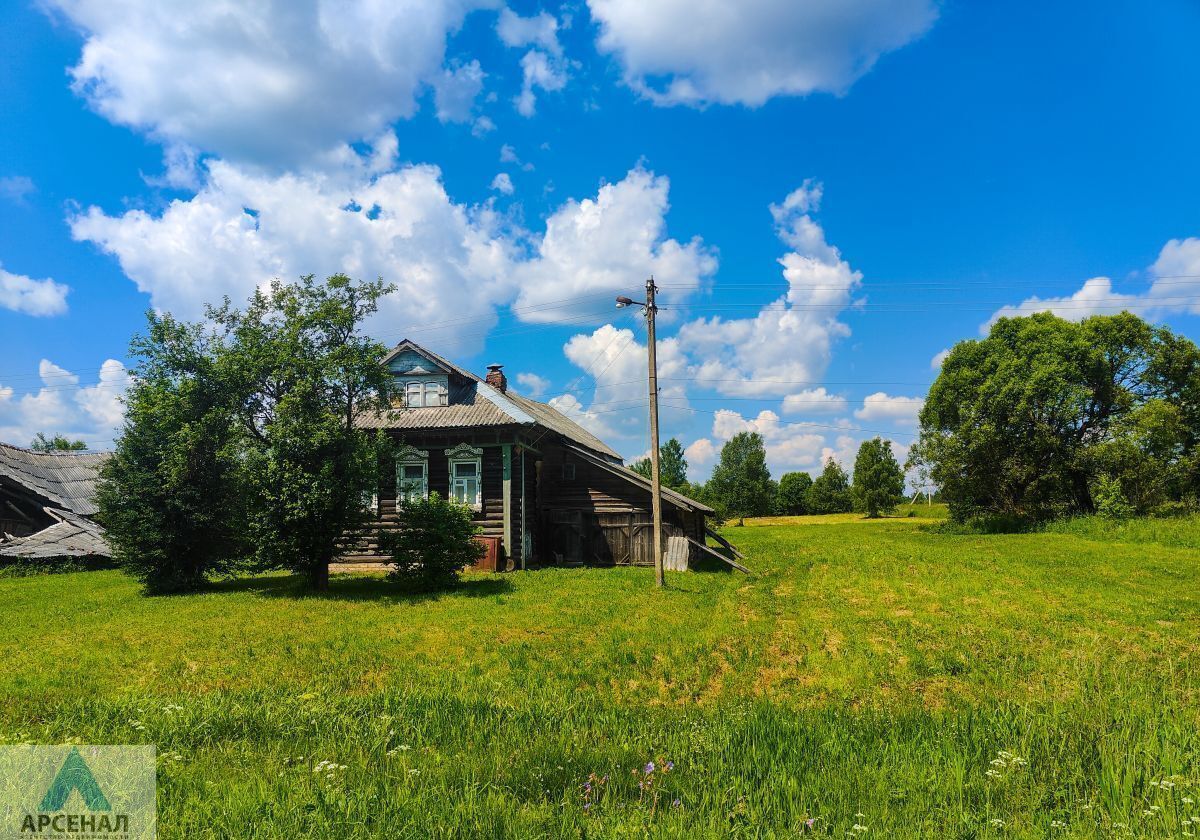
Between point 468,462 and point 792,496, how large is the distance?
7516cm

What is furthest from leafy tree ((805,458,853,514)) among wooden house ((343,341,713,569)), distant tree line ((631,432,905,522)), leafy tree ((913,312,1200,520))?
wooden house ((343,341,713,569))

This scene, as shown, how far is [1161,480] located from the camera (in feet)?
109

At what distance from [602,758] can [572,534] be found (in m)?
19.5

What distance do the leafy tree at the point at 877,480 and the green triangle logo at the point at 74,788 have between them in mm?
75214

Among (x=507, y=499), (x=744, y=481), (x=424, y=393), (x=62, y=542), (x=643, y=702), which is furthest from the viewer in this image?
(x=744, y=481)

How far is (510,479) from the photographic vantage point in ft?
73.3

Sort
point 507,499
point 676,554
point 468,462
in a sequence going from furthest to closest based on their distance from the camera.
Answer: point 468,462
point 676,554
point 507,499

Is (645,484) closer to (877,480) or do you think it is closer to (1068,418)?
(1068,418)

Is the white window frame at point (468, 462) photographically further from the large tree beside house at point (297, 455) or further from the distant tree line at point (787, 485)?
the distant tree line at point (787, 485)

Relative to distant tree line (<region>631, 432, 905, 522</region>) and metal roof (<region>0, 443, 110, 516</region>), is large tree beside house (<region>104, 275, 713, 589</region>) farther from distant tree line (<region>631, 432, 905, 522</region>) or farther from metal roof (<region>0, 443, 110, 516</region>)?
distant tree line (<region>631, 432, 905, 522</region>)

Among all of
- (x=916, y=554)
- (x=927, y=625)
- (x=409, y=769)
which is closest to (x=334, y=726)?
(x=409, y=769)

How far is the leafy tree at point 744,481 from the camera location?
83.8 m

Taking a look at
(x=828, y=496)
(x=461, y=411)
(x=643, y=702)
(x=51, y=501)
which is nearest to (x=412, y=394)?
(x=461, y=411)

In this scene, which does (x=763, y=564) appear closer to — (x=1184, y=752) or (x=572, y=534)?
(x=572, y=534)
